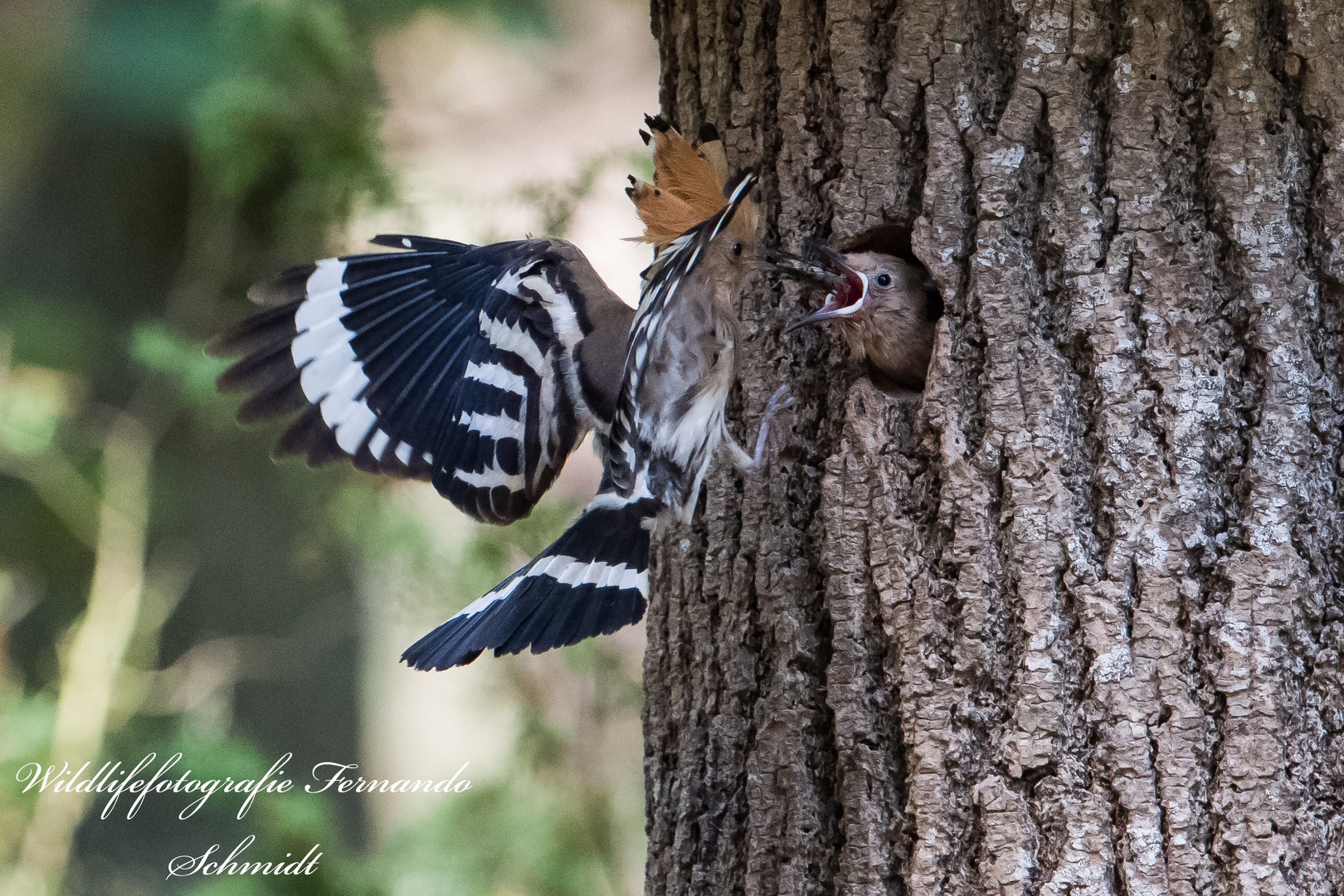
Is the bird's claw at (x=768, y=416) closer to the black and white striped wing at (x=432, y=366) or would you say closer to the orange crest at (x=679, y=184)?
the orange crest at (x=679, y=184)

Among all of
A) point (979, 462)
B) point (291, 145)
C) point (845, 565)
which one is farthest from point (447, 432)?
point (291, 145)

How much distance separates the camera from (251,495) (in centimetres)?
343

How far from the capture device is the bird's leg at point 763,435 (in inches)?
65.4

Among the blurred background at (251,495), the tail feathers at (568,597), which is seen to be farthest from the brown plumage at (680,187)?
the blurred background at (251,495)

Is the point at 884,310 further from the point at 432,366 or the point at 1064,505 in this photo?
the point at 432,366

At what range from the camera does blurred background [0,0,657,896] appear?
3.00m

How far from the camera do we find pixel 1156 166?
144cm

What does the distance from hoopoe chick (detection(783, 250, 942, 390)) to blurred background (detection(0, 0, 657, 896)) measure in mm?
1060

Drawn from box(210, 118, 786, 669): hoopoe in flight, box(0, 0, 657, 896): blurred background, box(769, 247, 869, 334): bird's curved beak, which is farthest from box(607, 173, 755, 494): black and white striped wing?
box(0, 0, 657, 896): blurred background

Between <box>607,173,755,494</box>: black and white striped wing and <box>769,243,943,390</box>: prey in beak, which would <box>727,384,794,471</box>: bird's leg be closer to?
<box>769,243,943,390</box>: prey in beak

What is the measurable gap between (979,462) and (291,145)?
7.78 feet

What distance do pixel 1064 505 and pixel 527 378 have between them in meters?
0.97

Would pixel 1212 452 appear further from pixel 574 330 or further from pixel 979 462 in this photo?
pixel 574 330

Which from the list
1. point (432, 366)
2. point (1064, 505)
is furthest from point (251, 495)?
point (1064, 505)
